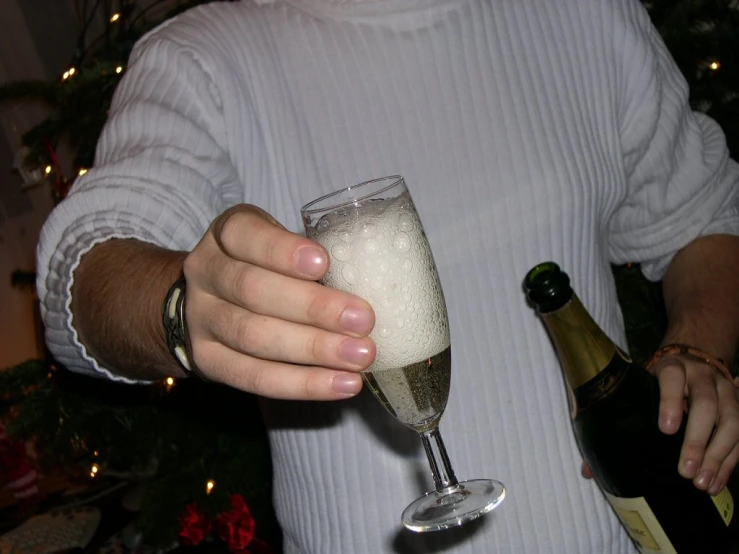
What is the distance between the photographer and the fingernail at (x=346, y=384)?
52 centimetres

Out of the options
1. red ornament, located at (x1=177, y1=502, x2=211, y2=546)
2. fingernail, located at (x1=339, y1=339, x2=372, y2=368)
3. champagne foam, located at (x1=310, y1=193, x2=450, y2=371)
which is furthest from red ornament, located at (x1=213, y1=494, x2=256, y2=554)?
fingernail, located at (x1=339, y1=339, x2=372, y2=368)

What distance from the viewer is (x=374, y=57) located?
101 centimetres

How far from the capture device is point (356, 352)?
0.50m

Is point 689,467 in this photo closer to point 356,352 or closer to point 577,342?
point 577,342

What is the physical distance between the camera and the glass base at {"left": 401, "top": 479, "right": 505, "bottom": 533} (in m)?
0.63

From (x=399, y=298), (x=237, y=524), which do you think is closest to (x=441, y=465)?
(x=399, y=298)

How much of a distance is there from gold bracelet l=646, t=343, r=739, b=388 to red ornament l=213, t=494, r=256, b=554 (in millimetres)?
1052

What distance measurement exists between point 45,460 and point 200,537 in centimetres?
43

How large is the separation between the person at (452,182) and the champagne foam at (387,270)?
0.26m

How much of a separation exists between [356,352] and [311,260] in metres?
0.07

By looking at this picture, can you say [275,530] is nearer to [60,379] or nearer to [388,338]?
[60,379]

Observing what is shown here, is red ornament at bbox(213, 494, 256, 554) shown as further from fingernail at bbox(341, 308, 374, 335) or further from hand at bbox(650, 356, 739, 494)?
fingernail at bbox(341, 308, 374, 335)

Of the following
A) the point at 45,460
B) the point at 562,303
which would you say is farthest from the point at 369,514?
the point at 45,460

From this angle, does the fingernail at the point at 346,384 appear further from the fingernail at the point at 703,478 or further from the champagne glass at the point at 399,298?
the fingernail at the point at 703,478
